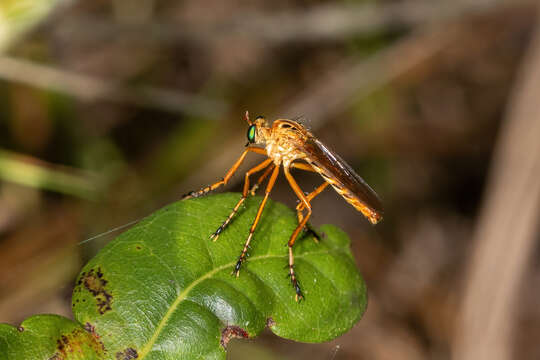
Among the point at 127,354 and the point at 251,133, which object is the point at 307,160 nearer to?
the point at 251,133

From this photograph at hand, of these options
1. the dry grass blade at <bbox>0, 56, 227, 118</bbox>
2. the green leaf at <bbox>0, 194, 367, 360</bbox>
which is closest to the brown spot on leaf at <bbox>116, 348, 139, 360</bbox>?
the green leaf at <bbox>0, 194, 367, 360</bbox>

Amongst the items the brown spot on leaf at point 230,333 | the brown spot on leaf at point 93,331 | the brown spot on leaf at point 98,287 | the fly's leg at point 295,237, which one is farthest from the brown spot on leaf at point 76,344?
the fly's leg at point 295,237

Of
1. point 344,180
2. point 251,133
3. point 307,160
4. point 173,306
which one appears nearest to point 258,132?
point 251,133

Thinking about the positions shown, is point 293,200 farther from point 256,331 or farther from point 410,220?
point 256,331

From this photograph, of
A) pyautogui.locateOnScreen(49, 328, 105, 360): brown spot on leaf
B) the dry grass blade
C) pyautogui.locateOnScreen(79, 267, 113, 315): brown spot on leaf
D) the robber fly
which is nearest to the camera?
pyautogui.locateOnScreen(49, 328, 105, 360): brown spot on leaf

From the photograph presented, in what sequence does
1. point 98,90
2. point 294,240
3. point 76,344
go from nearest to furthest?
point 76,344, point 294,240, point 98,90

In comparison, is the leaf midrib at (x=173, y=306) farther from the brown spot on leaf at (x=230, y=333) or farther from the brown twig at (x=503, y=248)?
the brown twig at (x=503, y=248)

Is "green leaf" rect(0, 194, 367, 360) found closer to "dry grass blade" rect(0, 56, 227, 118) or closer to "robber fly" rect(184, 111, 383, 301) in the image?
"robber fly" rect(184, 111, 383, 301)
